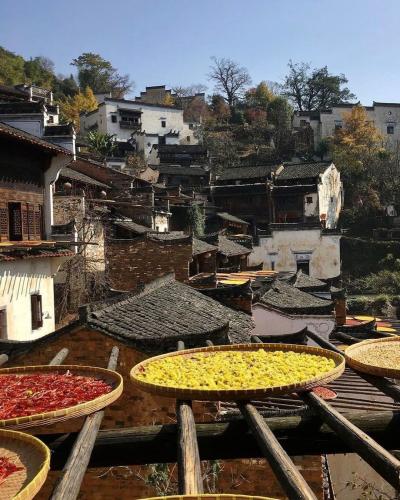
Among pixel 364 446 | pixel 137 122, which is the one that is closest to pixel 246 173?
pixel 137 122

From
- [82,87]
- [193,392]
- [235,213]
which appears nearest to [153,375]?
[193,392]

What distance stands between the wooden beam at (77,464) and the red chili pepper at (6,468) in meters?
0.25

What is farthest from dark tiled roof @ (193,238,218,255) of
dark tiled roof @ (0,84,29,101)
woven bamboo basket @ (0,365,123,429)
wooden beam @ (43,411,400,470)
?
dark tiled roof @ (0,84,29,101)

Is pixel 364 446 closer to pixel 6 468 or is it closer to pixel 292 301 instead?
pixel 6 468

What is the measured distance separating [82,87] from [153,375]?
235 ft

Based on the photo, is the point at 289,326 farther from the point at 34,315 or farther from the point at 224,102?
the point at 224,102

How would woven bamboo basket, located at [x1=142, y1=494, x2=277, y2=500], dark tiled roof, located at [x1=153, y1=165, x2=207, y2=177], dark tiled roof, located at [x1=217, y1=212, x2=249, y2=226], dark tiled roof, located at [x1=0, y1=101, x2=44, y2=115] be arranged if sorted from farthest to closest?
dark tiled roof, located at [x1=153, y1=165, x2=207, y2=177] → dark tiled roof, located at [x1=217, y1=212, x2=249, y2=226] → dark tiled roof, located at [x1=0, y1=101, x2=44, y2=115] → woven bamboo basket, located at [x1=142, y1=494, x2=277, y2=500]

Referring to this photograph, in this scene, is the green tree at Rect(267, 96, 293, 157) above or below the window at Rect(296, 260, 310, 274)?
above

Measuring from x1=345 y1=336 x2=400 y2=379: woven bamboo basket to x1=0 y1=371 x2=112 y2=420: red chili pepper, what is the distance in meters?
2.15

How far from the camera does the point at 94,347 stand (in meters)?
7.56

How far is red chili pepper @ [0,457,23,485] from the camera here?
2699mm

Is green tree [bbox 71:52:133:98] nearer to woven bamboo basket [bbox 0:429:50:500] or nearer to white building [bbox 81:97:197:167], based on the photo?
white building [bbox 81:97:197:167]

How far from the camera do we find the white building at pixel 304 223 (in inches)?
1391

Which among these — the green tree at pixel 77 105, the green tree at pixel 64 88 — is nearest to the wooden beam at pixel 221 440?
the green tree at pixel 77 105
